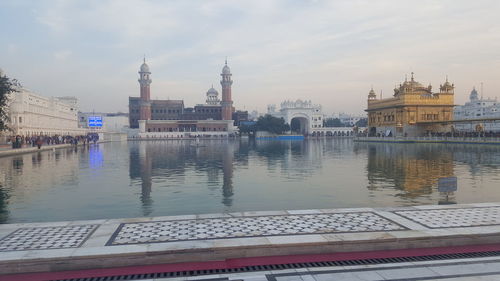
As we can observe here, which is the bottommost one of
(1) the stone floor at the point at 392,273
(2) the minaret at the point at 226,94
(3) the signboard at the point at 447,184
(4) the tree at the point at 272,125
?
(1) the stone floor at the point at 392,273

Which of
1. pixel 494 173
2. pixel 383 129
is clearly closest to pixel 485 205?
pixel 494 173

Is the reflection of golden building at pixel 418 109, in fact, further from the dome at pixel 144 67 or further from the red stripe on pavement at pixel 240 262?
the dome at pixel 144 67

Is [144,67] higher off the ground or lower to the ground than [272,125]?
higher

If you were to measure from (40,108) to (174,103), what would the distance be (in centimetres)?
5799

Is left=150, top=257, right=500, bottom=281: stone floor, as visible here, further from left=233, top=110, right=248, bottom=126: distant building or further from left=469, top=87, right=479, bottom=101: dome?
left=469, top=87, right=479, bottom=101: dome

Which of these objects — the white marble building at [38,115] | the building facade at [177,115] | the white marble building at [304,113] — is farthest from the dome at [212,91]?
the white marble building at [38,115]

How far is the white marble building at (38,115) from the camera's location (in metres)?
54.9

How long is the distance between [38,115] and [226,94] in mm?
61477

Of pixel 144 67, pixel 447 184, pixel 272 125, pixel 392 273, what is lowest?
pixel 392 273

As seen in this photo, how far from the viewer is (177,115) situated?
122875mm

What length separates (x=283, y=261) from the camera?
600cm

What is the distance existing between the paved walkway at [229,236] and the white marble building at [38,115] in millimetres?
44932

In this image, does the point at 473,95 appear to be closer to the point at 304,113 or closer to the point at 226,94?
the point at 304,113

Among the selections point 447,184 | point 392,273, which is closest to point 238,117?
point 447,184
